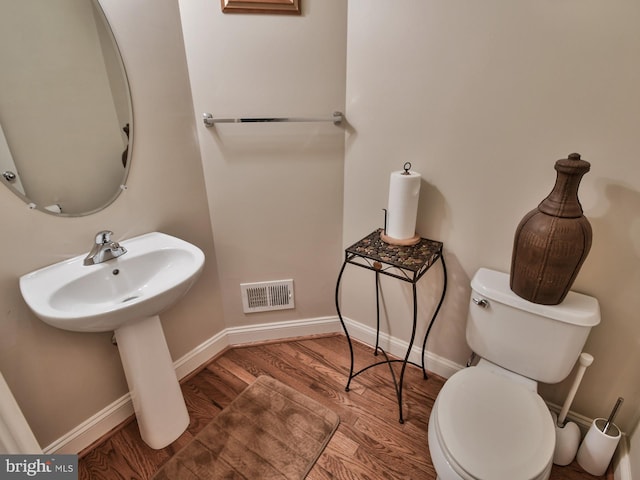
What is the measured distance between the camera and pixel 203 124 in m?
1.44

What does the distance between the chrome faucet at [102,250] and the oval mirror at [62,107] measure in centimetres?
12

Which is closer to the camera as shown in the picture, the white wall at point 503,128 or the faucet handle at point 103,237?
the white wall at point 503,128

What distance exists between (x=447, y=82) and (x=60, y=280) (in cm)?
154

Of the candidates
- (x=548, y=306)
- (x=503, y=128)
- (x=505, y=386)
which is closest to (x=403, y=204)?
(x=503, y=128)

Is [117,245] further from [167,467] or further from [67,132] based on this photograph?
[167,467]

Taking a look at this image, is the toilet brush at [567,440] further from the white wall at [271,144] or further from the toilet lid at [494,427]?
the white wall at [271,144]

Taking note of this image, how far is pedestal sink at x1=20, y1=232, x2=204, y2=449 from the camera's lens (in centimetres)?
99

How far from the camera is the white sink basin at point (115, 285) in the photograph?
96 centimetres

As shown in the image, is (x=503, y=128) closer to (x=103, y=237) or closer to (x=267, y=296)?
(x=267, y=296)

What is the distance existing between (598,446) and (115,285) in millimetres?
1884

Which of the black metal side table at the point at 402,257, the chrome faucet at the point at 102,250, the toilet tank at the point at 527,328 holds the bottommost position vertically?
the toilet tank at the point at 527,328

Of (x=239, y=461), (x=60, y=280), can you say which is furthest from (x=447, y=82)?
(x=239, y=461)

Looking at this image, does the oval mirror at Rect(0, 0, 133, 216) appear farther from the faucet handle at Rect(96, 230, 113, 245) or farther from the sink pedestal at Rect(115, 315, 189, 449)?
the sink pedestal at Rect(115, 315, 189, 449)

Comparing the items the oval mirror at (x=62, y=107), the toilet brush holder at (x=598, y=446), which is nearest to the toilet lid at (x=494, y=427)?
the toilet brush holder at (x=598, y=446)
